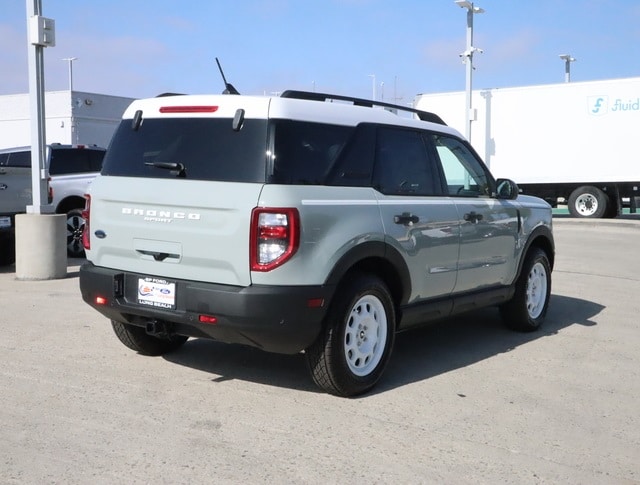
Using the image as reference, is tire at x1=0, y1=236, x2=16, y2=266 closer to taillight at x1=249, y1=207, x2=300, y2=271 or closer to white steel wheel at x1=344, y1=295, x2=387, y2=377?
white steel wheel at x1=344, y1=295, x2=387, y2=377

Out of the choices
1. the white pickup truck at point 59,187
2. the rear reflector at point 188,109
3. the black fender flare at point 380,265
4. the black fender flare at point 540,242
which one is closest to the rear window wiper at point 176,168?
the rear reflector at point 188,109

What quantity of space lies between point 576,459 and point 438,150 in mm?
2790

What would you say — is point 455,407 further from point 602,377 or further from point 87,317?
point 87,317

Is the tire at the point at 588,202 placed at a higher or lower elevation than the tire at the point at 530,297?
higher

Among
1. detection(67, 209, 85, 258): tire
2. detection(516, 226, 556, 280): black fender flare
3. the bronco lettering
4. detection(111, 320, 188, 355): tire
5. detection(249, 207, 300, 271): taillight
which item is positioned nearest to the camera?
detection(249, 207, 300, 271): taillight

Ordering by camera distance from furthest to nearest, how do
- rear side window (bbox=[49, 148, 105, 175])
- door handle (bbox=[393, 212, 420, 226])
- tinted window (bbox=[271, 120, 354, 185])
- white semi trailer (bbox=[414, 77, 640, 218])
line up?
white semi trailer (bbox=[414, 77, 640, 218]) → rear side window (bbox=[49, 148, 105, 175]) → door handle (bbox=[393, 212, 420, 226]) → tinted window (bbox=[271, 120, 354, 185])

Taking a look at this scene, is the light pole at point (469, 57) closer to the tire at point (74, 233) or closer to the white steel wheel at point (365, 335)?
the tire at point (74, 233)

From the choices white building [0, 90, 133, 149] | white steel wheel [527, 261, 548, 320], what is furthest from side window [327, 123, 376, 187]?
white building [0, 90, 133, 149]

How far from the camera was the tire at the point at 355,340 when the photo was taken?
15.6 ft

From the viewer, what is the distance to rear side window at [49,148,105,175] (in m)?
12.5

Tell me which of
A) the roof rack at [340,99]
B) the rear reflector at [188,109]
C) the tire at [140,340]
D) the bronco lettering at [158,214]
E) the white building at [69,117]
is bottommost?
the tire at [140,340]

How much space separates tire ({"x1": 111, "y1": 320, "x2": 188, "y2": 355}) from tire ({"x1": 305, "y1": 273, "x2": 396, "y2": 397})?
4.68 feet

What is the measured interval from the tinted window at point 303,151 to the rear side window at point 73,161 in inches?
339

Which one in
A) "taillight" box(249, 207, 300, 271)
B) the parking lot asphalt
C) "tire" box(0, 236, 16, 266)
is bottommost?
the parking lot asphalt
